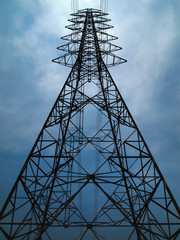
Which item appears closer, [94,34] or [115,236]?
[94,34]

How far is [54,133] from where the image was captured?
36.5 metres

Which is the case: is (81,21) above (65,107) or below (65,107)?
above

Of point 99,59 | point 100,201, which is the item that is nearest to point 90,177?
point 99,59

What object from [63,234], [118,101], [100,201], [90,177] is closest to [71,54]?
[118,101]

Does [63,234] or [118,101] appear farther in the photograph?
[63,234]

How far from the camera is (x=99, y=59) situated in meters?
16.6

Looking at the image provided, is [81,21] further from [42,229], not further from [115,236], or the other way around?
[115,236]

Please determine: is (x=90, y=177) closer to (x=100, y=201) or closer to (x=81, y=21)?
(x=81, y=21)

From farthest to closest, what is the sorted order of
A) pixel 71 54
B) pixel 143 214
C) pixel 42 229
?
pixel 71 54 < pixel 143 214 < pixel 42 229

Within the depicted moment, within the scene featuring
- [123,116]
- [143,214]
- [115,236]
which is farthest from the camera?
[115,236]

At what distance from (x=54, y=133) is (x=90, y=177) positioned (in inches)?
1018

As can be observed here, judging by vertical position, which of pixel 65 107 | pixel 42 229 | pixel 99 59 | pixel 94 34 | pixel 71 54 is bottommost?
pixel 42 229

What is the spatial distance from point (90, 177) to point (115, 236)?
8886cm

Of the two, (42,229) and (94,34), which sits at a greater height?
(94,34)
